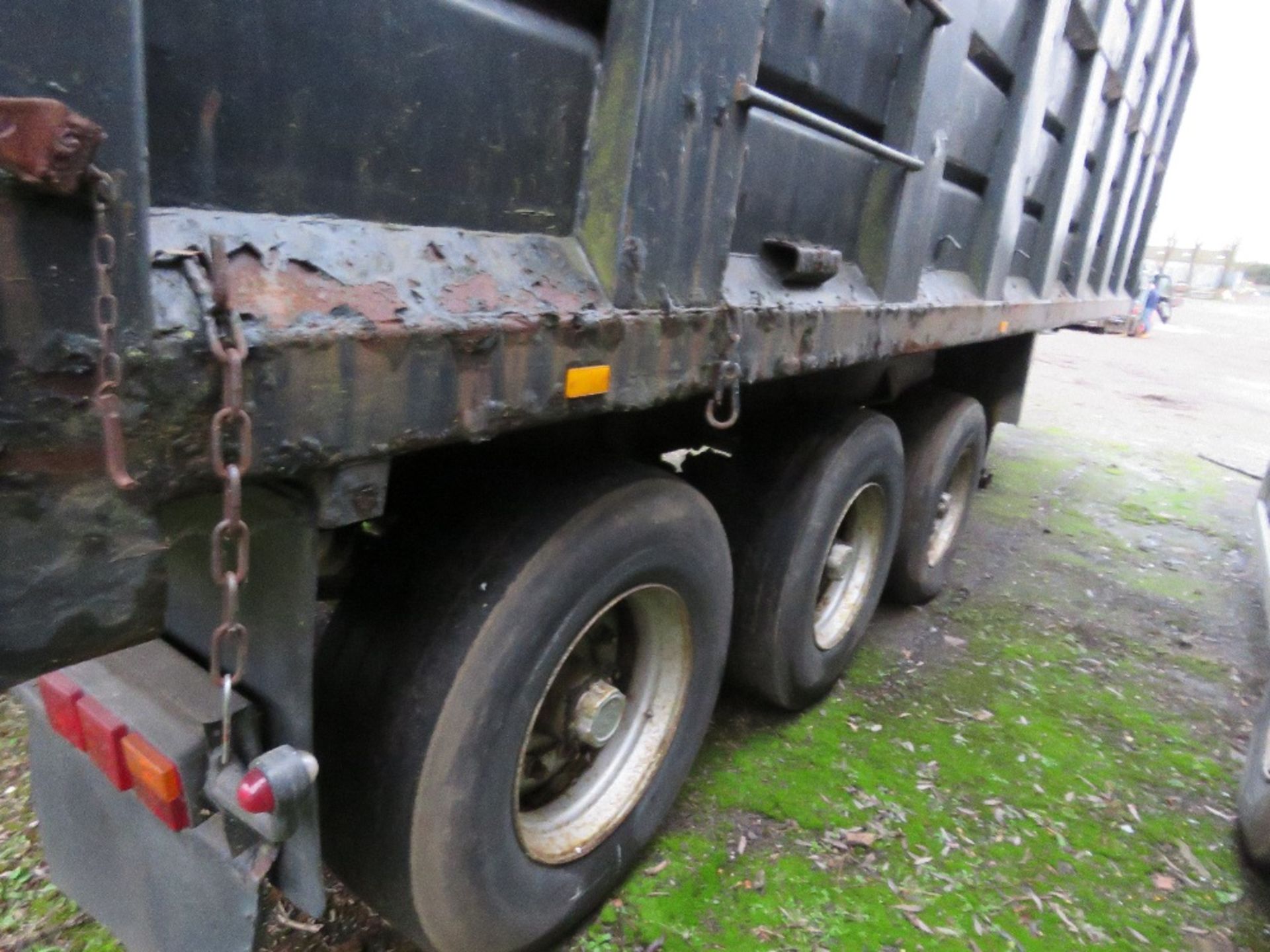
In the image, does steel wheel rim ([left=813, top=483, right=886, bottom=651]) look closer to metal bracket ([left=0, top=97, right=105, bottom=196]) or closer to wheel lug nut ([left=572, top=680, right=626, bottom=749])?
wheel lug nut ([left=572, top=680, right=626, bottom=749])

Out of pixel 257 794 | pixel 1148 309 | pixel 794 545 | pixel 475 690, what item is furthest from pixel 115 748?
pixel 1148 309

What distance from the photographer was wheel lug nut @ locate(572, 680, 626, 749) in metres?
1.89

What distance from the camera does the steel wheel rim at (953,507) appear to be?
4047mm

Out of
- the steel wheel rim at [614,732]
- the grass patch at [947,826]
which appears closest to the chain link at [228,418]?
the steel wheel rim at [614,732]

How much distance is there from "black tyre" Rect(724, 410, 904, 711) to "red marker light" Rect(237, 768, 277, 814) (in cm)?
160

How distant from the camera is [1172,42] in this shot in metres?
5.41

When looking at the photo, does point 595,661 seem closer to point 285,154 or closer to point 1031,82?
point 285,154

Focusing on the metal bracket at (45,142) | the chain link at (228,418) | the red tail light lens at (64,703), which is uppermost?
the metal bracket at (45,142)

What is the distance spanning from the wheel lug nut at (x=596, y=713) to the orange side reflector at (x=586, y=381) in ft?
2.80

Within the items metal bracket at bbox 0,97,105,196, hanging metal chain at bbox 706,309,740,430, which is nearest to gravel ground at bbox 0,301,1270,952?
hanging metal chain at bbox 706,309,740,430

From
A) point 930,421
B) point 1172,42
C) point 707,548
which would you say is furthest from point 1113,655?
point 1172,42

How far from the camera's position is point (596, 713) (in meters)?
1.89

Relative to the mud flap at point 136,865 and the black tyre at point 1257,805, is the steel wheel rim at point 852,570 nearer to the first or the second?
the black tyre at point 1257,805

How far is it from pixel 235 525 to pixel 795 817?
6.50 ft
